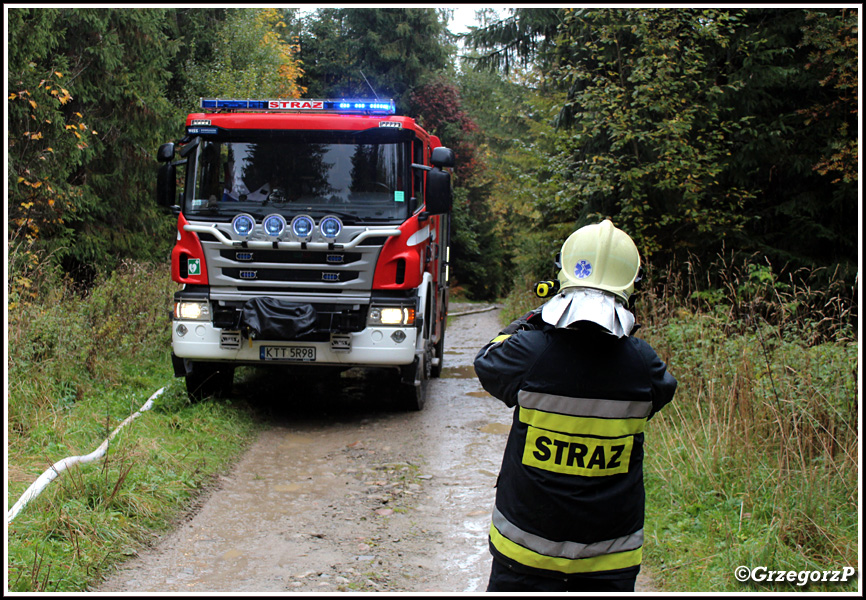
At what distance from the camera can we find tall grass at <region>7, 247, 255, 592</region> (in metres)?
4.06

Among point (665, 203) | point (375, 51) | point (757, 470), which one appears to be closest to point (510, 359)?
point (757, 470)

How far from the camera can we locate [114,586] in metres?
3.85

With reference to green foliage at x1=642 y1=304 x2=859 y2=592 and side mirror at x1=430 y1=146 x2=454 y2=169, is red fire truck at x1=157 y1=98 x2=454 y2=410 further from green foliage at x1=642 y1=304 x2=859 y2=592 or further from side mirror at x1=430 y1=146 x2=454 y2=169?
green foliage at x1=642 y1=304 x2=859 y2=592

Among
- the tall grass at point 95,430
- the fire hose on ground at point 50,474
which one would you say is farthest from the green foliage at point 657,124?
the fire hose on ground at point 50,474

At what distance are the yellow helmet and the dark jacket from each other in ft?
0.52

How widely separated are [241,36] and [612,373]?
20829 millimetres

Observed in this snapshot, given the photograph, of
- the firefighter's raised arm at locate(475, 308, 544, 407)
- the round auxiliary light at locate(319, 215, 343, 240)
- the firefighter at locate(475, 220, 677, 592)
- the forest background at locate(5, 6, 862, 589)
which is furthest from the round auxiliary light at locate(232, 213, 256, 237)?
the firefighter at locate(475, 220, 677, 592)

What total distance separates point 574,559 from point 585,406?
19.8 inches

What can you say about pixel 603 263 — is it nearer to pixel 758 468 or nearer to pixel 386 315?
pixel 758 468

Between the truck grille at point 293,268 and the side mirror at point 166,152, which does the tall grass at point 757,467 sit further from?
the side mirror at point 166,152

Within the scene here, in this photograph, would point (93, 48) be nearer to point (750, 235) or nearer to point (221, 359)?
point (221, 359)

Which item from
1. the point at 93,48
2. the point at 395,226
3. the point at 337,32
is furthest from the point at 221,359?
the point at 337,32

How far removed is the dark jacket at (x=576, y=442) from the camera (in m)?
2.29

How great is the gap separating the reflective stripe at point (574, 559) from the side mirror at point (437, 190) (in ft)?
17.1
